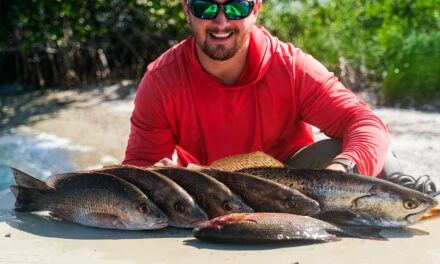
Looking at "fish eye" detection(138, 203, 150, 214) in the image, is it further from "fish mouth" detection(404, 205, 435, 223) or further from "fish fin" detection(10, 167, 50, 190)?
"fish mouth" detection(404, 205, 435, 223)

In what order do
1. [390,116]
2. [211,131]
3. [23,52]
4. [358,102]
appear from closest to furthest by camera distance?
[358,102], [211,131], [390,116], [23,52]

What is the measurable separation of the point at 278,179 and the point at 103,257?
3.57 ft

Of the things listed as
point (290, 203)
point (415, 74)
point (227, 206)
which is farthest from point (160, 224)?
point (415, 74)

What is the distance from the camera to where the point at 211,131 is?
538 centimetres

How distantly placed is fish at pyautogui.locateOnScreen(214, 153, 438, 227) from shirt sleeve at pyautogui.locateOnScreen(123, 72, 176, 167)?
46.9 inches

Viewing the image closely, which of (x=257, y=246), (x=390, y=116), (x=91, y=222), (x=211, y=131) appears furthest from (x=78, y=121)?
(x=257, y=246)

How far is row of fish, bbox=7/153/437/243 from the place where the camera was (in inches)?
172

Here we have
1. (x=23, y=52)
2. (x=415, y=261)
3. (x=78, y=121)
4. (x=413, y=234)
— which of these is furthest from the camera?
A: (x=23, y=52)

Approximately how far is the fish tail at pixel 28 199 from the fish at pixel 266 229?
Result: 1049 millimetres

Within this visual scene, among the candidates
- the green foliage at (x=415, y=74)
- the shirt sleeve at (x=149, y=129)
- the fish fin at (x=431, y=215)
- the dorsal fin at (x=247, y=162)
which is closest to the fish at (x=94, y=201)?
the dorsal fin at (x=247, y=162)

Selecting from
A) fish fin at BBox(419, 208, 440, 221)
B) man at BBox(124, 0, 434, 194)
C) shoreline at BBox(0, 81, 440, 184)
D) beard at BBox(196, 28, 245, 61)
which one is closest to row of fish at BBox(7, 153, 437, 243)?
fish fin at BBox(419, 208, 440, 221)

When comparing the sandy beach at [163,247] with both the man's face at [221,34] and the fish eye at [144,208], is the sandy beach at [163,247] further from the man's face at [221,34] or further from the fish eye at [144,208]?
the man's face at [221,34]

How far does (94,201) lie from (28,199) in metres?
0.50

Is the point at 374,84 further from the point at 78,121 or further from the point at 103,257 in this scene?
the point at 103,257
